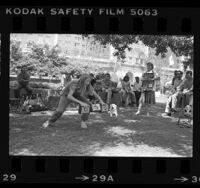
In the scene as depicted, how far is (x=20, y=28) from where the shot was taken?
740cm

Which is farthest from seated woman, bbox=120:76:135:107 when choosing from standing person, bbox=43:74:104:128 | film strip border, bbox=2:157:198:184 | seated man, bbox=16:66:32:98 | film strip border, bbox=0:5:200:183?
seated man, bbox=16:66:32:98

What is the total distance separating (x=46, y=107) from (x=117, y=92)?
162 cm

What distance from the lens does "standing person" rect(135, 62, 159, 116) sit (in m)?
7.82

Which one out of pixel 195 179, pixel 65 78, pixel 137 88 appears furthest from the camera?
pixel 137 88

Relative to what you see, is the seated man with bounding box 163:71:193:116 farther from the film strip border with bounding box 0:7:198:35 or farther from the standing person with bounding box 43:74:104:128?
the standing person with bounding box 43:74:104:128

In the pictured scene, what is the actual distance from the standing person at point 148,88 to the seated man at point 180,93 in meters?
0.38

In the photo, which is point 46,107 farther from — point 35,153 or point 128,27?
point 128,27

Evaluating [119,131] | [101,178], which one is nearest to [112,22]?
[119,131]

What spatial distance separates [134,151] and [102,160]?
72 cm

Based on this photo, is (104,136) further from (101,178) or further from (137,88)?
(137,88)

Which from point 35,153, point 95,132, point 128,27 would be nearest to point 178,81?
point 128,27

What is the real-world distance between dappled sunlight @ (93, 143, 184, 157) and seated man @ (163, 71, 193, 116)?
844 mm

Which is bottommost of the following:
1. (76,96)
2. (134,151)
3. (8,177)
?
(8,177)

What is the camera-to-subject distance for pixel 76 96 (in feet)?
25.8
